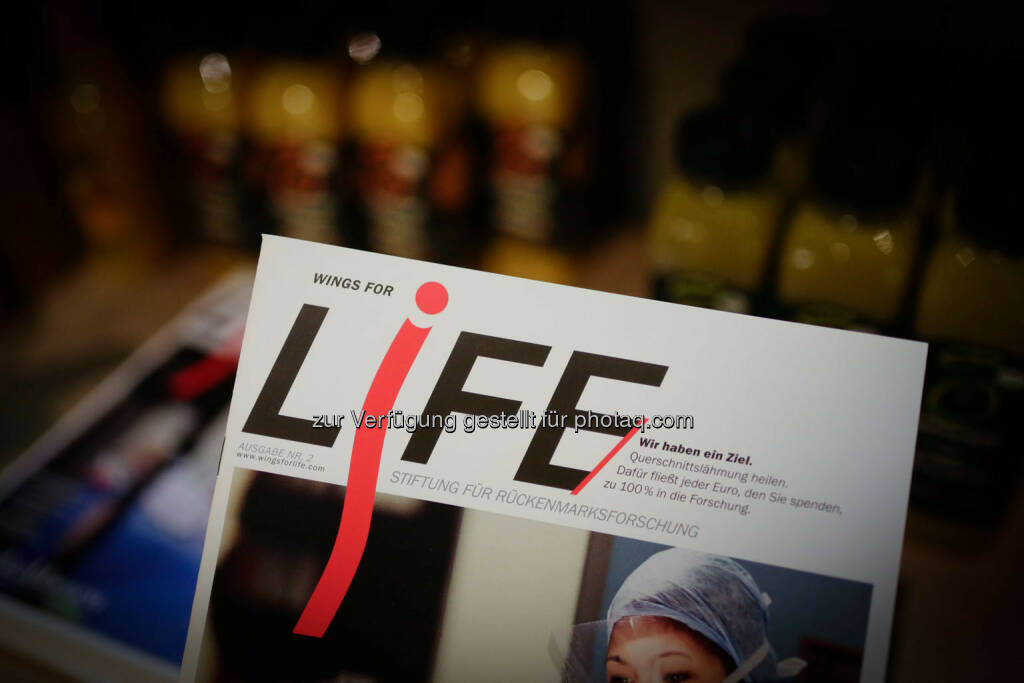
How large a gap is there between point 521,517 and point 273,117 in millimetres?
628

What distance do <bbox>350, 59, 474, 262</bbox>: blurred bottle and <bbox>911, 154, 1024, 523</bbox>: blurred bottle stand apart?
490 millimetres

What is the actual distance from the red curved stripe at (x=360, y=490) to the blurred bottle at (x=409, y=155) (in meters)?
0.46

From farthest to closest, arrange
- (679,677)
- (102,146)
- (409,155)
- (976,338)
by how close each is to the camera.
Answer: (102,146) < (409,155) < (976,338) < (679,677)

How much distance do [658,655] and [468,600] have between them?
101 mm

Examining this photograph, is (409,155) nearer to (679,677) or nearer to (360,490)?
(360,490)

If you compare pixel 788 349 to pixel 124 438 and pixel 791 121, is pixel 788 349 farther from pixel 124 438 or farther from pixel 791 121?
pixel 124 438

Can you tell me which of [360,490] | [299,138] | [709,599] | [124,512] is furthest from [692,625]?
[299,138]

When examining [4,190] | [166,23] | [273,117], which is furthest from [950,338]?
[4,190]

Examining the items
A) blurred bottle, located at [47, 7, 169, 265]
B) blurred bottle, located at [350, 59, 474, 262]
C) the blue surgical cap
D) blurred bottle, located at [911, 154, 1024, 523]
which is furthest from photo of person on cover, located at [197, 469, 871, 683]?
blurred bottle, located at [47, 7, 169, 265]

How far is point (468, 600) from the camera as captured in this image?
403 millimetres

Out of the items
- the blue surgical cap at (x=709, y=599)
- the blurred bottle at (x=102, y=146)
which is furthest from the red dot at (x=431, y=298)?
the blurred bottle at (x=102, y=146)

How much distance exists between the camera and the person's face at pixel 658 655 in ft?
1.24

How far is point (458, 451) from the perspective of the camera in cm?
40

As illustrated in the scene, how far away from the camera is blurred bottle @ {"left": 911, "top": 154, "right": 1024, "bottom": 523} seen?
1.90ft
